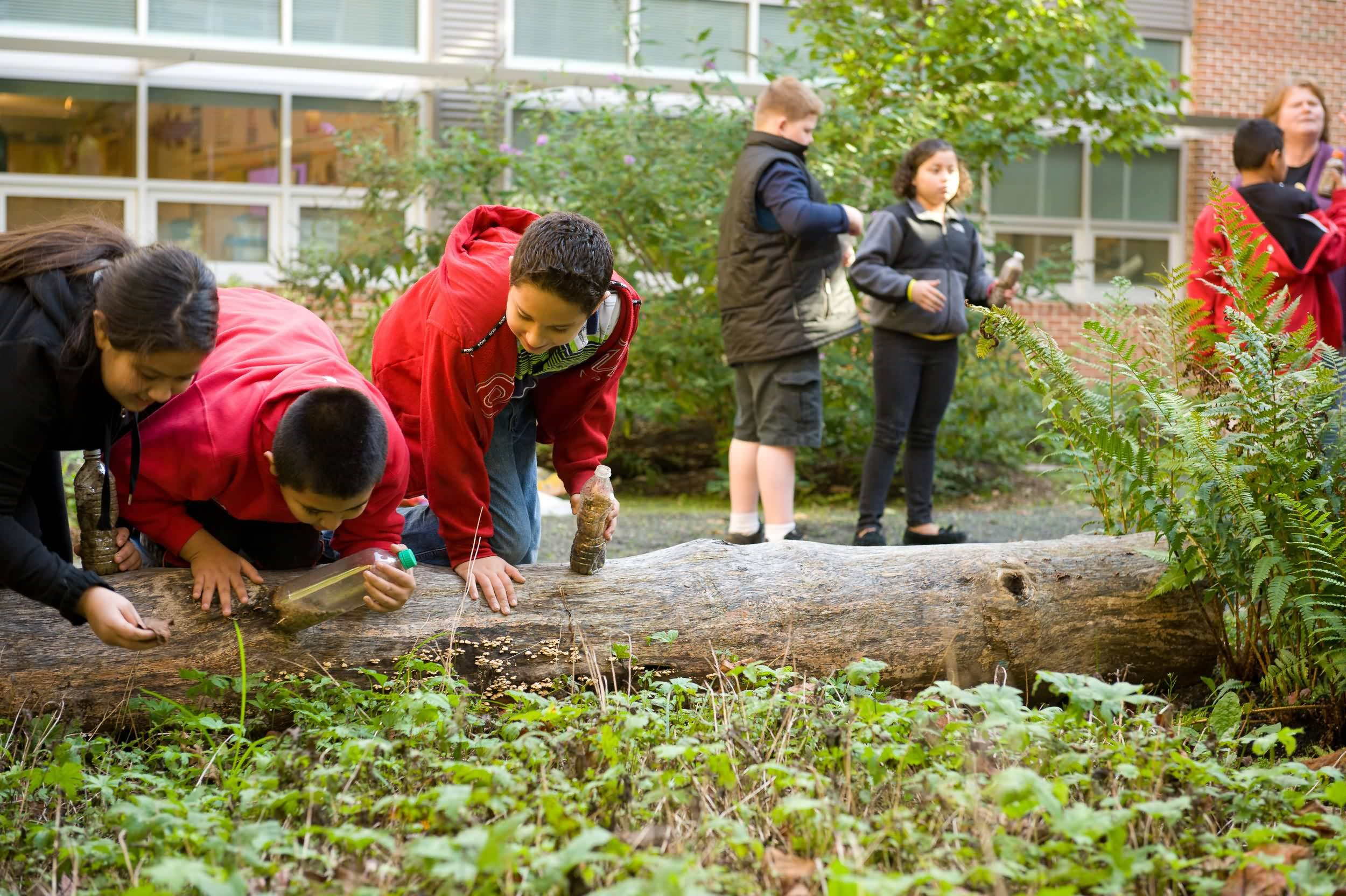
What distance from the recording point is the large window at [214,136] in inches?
512

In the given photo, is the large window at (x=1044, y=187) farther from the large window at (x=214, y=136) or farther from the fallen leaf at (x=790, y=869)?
the fallen leaf at (x=790, y=869)

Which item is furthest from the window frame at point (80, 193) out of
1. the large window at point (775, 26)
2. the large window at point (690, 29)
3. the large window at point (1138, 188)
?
the large window at point (1138, 188)

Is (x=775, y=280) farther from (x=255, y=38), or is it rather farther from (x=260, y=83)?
(x=260, y=83)

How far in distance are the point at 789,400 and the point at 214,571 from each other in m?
3.17

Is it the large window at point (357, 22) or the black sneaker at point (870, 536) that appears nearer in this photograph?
the black sneaker at point (870, 536)

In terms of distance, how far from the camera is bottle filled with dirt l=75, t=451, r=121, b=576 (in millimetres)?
3068

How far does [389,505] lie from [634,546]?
331 centimetres

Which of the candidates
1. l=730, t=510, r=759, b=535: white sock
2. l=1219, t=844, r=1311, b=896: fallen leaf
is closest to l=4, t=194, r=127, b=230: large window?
l=730, t=510, r=759, b=535: white sock

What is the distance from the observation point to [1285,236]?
532 cm

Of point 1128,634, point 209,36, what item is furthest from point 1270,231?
point 209,36

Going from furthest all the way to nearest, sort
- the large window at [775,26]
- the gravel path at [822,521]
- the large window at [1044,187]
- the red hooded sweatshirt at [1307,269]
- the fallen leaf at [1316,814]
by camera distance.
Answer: the large window at [1044,187]
the large window at [775,26]
the gravel path at [822,521]
the red hooded sweatshirt at [1307,269]
the fallen leaf at [1316,814]

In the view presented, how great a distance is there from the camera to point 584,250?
10.3 feet

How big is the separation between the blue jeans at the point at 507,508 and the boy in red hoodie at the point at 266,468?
480 millimetres

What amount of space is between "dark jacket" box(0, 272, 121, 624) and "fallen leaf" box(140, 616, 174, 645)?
0.17m
